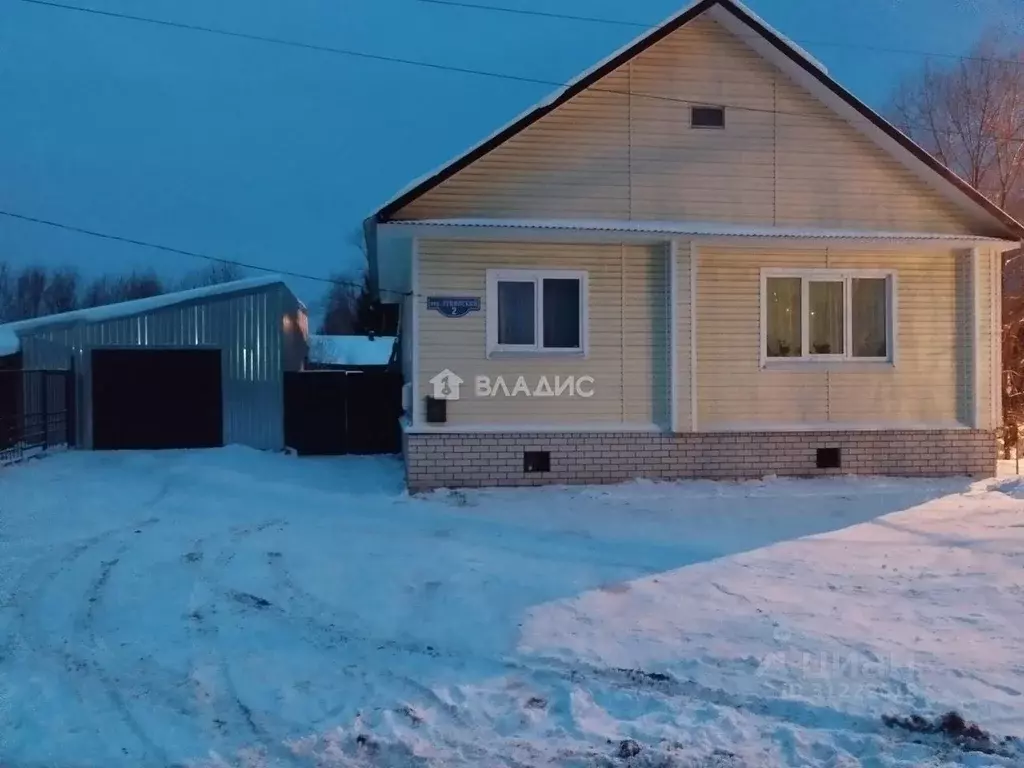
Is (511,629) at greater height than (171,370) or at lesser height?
lesser

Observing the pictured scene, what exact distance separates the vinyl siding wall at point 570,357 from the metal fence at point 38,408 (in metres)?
9.18

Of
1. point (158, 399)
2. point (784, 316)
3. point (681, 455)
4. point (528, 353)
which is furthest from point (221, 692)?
point (158, 399)

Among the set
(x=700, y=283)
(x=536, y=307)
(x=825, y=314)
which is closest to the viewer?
(x=536, y=307)

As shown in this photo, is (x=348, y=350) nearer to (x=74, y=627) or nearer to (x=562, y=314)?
(x=562, y=314)

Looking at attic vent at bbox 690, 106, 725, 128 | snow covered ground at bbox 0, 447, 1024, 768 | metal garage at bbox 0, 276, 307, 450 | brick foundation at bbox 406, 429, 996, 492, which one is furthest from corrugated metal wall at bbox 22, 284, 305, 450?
attic vent at bbox 690, 106, 725, 128

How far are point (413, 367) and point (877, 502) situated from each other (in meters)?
6.29

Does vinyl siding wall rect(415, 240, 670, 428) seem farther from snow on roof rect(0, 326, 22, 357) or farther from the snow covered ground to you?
snow on roof rect(0, 326, 22, 357)

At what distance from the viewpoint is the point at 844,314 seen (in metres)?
13.1

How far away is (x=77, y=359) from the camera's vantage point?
18.3 meters

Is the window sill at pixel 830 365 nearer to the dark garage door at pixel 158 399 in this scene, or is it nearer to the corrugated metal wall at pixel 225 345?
the corrugated metal wall at pixel 225 345

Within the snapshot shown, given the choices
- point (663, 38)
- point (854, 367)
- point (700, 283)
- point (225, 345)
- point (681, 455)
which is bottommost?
point (681, 455)

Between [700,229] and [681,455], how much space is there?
3.12 m

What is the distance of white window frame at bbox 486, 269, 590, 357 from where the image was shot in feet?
40.3

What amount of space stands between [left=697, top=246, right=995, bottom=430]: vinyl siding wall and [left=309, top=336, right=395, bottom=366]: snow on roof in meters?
37.1
